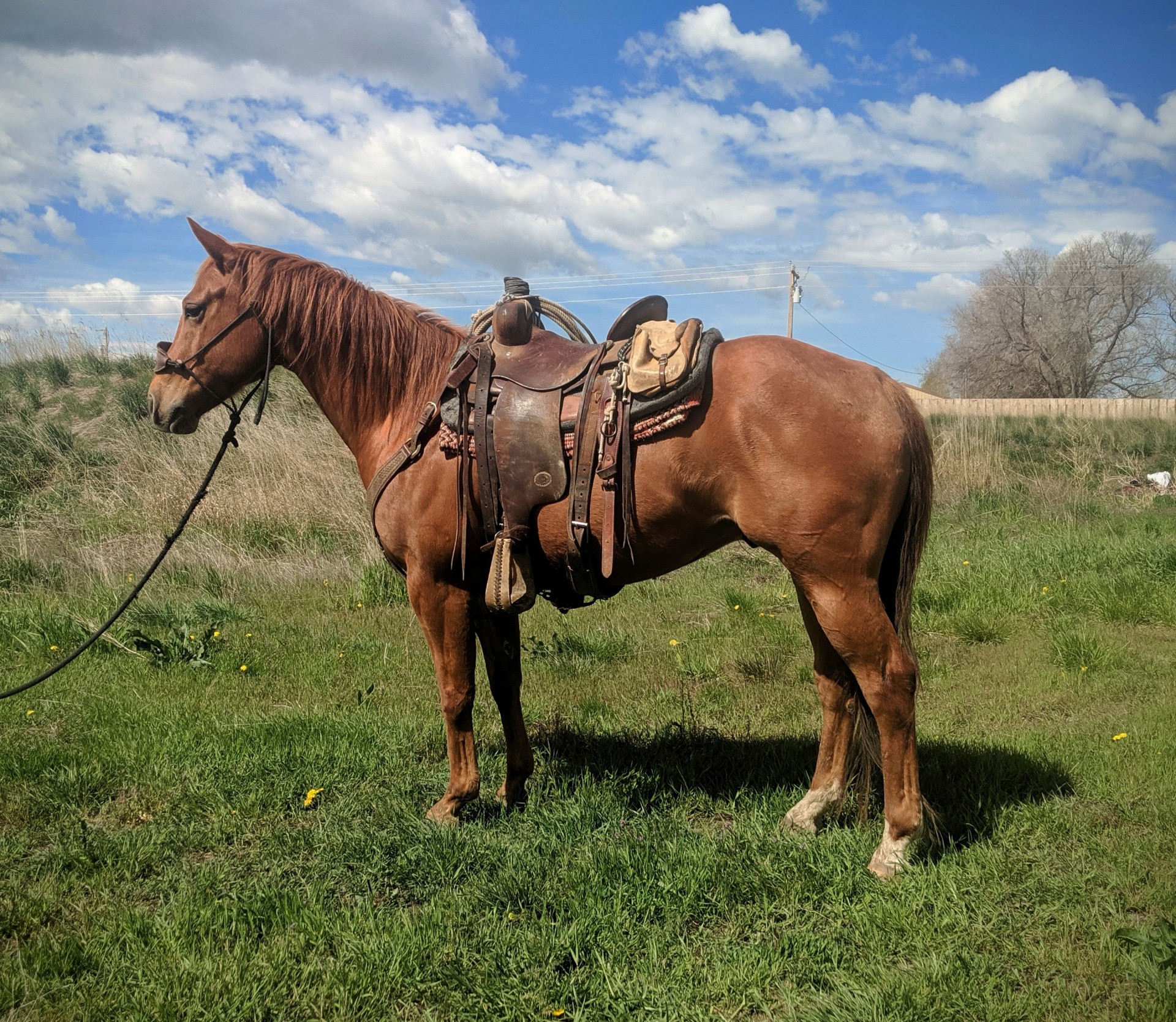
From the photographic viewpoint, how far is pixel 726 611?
7.09 m

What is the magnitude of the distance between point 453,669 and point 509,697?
41 cm

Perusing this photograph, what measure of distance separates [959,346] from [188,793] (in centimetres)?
4706

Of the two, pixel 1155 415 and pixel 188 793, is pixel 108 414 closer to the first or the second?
pixel 188 793

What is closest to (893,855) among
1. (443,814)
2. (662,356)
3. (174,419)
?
(443,814)

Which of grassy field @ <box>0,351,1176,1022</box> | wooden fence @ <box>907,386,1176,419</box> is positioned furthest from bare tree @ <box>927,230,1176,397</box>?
grassy field @ <box>0,351,1176,1022</box>

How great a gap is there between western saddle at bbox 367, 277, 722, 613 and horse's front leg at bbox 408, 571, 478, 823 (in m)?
0.24

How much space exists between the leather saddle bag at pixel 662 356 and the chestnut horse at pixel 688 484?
0.14m

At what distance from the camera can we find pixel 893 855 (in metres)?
3.07

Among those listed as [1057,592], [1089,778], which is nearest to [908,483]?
[1089,778]

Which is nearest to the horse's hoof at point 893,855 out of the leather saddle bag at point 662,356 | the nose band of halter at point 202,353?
the leather saddle bag at point 662,356

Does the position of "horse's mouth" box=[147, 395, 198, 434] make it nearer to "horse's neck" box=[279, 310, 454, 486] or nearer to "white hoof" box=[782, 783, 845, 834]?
"horse's neck" box=[279, 310, 454, 486]


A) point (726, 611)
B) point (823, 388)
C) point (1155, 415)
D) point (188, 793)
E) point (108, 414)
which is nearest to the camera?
point (823, 388)

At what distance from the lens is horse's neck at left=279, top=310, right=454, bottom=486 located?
12.2 ft

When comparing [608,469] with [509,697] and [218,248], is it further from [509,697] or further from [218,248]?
[218,248]
